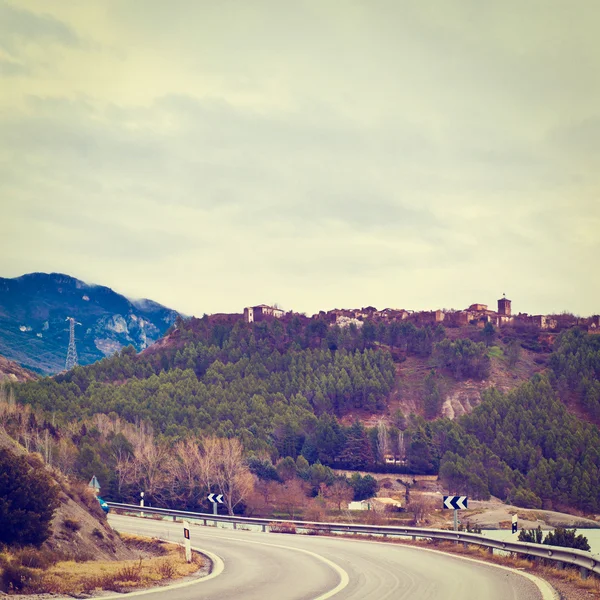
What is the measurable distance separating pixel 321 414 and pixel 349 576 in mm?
135782

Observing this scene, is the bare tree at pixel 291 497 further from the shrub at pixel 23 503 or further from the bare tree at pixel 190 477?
the shrub at pixel 23 503

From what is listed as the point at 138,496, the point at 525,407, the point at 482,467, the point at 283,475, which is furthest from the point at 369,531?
the point at 525,407

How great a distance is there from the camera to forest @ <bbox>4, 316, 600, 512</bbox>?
4513 inches

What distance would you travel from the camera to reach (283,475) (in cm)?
11394

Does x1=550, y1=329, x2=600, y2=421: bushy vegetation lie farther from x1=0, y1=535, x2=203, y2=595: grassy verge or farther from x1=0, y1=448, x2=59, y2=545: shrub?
x1=0, y1=448, x2=59, y2=545: shrub

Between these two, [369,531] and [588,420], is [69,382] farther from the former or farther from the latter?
[369,531]

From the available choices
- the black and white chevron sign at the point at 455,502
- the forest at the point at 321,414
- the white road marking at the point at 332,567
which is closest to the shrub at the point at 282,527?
the white road marking at the point at 332,567

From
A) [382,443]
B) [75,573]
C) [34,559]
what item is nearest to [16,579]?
[75,573]

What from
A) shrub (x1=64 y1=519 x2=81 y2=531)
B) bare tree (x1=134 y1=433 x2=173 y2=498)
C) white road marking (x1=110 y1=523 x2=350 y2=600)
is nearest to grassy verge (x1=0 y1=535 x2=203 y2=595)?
white road marking (x1=110 y1=523 x2=350 y2=600)

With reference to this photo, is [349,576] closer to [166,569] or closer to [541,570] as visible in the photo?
[166,569]

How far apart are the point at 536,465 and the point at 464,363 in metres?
50.8

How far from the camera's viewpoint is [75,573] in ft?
65.5

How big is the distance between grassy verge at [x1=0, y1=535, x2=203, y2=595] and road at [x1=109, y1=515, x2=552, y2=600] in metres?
1.21

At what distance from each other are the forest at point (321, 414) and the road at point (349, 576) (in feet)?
221
